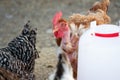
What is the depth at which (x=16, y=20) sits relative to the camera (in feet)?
18.9

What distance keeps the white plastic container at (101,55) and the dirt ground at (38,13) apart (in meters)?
2.85

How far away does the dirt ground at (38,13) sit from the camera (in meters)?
5.27

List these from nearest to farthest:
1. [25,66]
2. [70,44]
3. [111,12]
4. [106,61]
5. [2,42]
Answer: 1. [106,61]
2. [70,44]
3. [25,66]
4. [2,42]
5. [111,12]

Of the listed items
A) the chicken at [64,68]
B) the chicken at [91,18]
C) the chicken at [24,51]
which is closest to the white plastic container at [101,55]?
the chicken at [64,68]

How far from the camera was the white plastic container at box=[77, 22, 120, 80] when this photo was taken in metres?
1.99

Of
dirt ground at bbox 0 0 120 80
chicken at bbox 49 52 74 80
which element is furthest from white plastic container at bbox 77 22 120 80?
dirt ground at bbox 0 0 120 80

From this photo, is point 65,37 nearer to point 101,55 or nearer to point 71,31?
point 71,31

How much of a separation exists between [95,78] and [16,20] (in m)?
3.88

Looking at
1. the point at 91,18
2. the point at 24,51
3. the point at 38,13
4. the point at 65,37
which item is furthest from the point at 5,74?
the point at 38,13

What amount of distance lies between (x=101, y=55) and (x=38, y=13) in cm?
405

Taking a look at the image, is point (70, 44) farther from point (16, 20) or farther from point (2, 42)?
point (16, 20)

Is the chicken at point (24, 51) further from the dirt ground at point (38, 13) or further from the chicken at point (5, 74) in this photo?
the dirt ground at point (38, 13)

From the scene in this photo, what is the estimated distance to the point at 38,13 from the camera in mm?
5953

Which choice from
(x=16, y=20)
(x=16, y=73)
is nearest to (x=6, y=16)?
(x=16, y=20)
